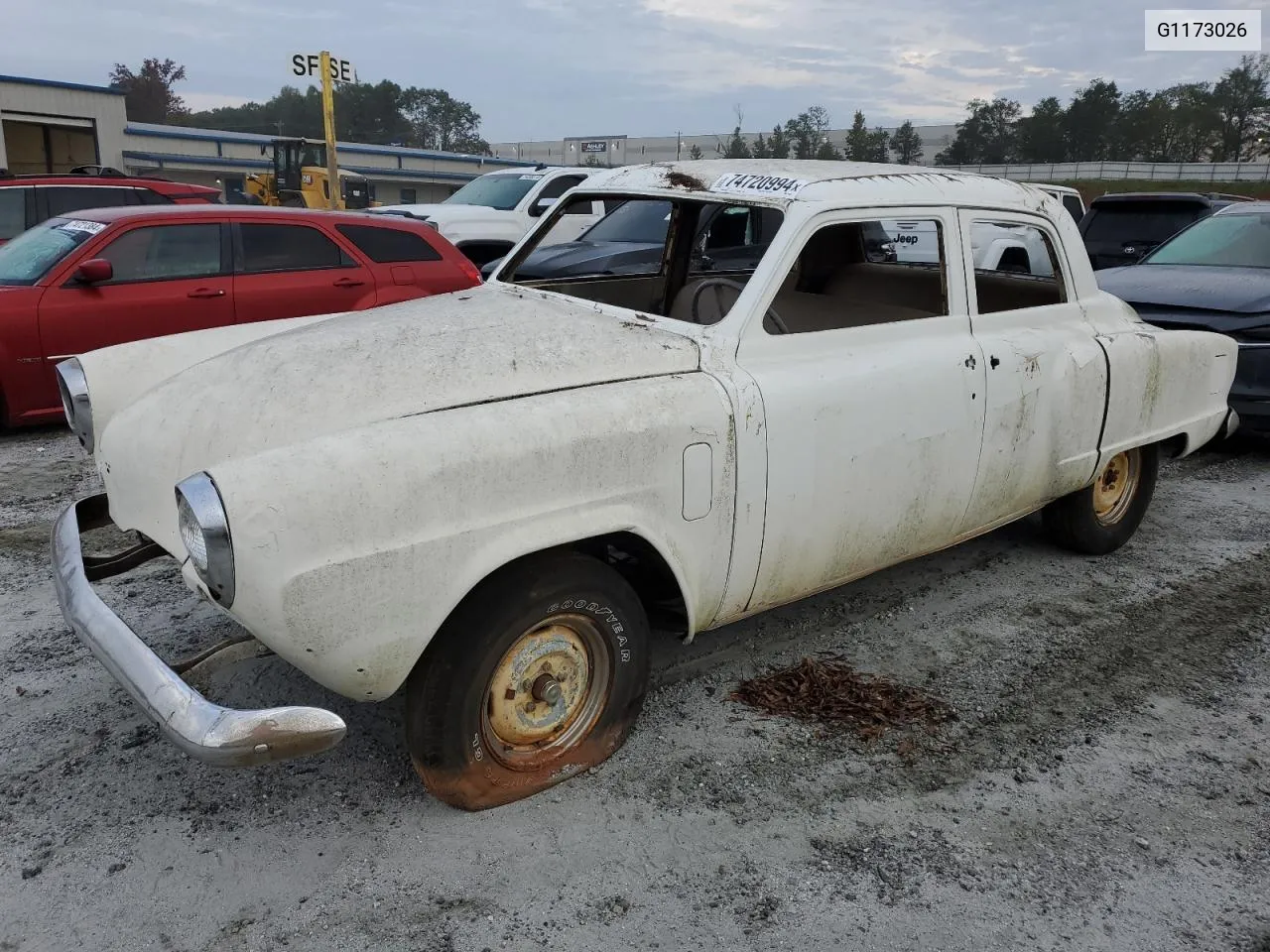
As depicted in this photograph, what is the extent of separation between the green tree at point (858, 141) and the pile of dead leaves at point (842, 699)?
5160cm

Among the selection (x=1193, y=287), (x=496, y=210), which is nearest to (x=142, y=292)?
(x=496, y=210)

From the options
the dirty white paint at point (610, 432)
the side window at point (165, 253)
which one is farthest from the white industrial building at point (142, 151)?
the dirty white paint at point (610, 432)

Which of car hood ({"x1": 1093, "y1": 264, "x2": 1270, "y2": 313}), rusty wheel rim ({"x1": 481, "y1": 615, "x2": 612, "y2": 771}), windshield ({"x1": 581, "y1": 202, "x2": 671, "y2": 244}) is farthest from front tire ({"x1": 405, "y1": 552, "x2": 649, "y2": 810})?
car hood ({"x1": 1093, "y1": 264, "x2": 1270, "y2": 313})

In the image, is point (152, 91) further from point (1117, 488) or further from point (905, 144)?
point (1117, 488)

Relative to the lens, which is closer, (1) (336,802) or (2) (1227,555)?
(1) (336,802)

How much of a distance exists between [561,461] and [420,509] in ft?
1.37

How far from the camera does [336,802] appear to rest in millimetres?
2898

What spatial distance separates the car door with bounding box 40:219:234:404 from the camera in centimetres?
645

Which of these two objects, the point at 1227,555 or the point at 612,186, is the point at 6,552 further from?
the point at 1227,555

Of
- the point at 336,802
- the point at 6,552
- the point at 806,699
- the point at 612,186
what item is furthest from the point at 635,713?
the point at 6,552

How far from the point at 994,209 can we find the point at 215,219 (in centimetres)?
538

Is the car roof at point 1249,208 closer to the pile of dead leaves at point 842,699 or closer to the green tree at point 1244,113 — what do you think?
the pile of dead leaves at point 842,699

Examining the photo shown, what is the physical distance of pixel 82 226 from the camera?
6871 mm

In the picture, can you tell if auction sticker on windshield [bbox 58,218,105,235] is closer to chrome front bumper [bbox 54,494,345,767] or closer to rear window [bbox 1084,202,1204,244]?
chrome front bumper [bbox 54,494,345,767]
